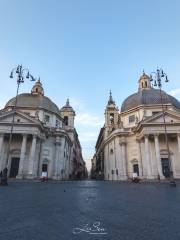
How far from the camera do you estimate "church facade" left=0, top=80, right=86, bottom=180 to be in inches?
1457

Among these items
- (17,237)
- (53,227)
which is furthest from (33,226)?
(17,237)

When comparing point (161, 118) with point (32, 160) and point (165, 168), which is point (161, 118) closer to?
point (165, 168)

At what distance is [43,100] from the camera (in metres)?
48.9

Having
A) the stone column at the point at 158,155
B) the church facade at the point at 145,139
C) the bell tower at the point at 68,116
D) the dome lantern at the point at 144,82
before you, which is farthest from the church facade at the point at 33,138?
the dome lantern at the point at 144,82

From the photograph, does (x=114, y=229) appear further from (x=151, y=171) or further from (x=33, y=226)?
(x=151, y=171)

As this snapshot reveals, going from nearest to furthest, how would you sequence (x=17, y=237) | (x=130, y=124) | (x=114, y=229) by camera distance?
1. (x=17, y=237)
2. (x=114, y=229)
3. (x=130, y=124)

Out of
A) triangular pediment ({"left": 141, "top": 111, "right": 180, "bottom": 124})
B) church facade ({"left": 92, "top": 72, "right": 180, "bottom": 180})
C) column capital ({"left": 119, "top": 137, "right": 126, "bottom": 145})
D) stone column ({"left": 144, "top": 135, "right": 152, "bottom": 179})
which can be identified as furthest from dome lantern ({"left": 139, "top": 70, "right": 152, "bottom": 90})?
stone column ({"left": 144, "top": 135, "right": 152, "bottom": 179})

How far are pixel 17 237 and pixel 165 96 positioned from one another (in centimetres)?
4681

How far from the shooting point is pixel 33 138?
122 ft

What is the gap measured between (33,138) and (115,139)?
61.2ft

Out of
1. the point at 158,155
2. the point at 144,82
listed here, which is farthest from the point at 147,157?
the point at 144,82

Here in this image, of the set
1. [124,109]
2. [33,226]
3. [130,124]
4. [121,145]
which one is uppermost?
[124,109]

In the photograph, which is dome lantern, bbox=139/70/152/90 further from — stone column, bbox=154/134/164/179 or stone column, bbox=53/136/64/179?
stone column, bbox=53/136/64/179

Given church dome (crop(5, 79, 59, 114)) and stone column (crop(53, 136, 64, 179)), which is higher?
church dome (crop(5, 79, 59, 114))
